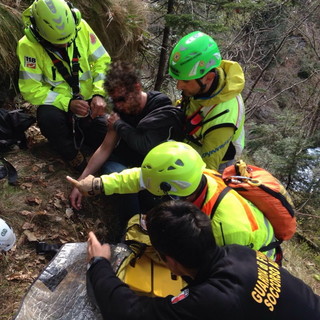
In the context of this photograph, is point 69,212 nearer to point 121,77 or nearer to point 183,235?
point 121,77

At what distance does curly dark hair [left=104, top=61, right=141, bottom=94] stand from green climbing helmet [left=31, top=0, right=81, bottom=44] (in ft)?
2.80

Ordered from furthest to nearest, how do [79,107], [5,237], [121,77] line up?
[79,107]
[121,77]
[5,237]

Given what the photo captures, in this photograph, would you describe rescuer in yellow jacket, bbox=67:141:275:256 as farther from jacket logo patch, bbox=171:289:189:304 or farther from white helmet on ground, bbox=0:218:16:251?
white helmet on ground, bbox=0:218:16:251

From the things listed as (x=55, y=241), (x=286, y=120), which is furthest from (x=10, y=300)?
(x=286, y=120)

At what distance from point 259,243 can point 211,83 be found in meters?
1.80

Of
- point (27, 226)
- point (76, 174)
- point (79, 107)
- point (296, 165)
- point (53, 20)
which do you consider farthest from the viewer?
point (296, 165)

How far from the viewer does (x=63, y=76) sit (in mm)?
4047

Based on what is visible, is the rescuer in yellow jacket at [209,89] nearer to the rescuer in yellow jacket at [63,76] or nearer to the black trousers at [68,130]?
the rescuer in yellow jacket at [63,76]

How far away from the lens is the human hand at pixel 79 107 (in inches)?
154

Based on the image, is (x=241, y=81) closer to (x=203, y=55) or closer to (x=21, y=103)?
(x=203, y=55)

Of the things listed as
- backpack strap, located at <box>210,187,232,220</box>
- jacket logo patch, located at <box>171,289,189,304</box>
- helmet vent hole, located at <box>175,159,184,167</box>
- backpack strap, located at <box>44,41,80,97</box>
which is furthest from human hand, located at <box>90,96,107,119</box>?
jacket logo patch, located at <box>171,289,189,304</box>

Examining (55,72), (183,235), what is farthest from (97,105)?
(183,235)

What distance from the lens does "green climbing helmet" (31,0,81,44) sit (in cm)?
349

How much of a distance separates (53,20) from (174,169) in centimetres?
233
